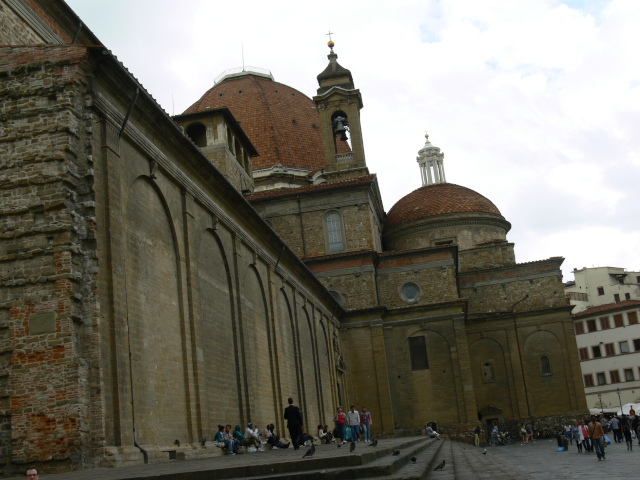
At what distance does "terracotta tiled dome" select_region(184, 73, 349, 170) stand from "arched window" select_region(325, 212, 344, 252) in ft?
34.3

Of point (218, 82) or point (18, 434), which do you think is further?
point (218, 82)

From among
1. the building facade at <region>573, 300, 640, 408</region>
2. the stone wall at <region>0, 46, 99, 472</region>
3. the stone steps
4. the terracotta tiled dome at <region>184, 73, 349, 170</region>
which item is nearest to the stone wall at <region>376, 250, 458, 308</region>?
the terracotta tiled dome at <region>184, 73, 349, 170</region>

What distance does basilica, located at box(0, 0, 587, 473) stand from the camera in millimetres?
12883

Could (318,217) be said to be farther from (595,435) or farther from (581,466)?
(581,466)

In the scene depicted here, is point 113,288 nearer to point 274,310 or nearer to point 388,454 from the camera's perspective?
point 388,454

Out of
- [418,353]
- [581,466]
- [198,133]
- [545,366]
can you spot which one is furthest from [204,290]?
[545,366]

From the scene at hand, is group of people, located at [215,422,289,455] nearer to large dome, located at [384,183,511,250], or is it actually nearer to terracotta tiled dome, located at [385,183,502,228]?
large dome, located at [384,183,511,250]

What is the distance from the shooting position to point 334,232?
42875 millimetres

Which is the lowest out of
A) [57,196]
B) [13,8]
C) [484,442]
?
[484,442]

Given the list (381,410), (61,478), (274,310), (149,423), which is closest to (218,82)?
(381,410)

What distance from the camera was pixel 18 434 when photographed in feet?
39.9

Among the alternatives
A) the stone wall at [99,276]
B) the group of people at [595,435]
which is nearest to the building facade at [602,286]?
the group of people at [595,435]

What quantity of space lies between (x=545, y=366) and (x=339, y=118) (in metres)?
18.7

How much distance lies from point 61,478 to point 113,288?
4295 millimetres
